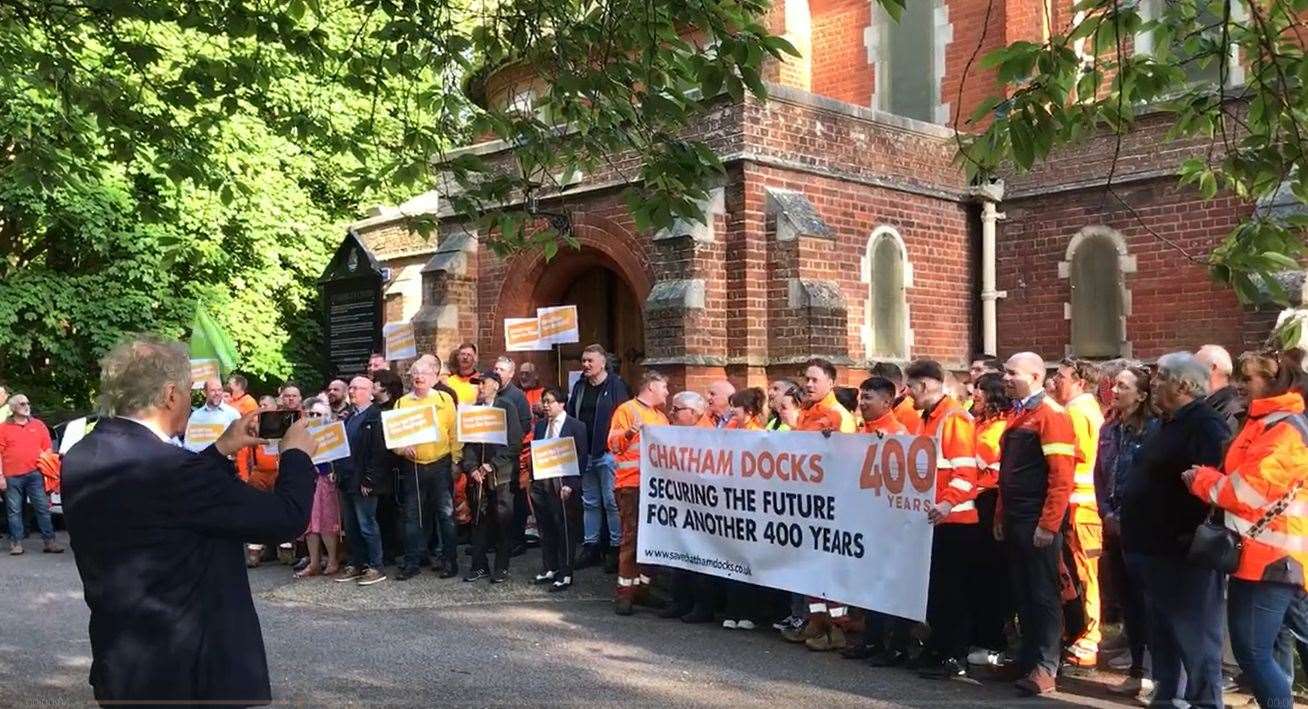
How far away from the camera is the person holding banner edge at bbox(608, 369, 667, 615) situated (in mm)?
9766

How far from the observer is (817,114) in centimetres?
1432

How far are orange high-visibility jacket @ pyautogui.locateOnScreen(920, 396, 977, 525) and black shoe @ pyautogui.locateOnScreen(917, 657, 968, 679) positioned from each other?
2.91ft

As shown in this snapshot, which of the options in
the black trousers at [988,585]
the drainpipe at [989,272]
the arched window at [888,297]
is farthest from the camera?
the drainpipe at [989,272]

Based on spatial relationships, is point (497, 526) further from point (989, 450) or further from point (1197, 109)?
point (1197, 109)

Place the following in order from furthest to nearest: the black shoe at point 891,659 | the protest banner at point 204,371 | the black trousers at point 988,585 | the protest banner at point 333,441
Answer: the protest banner at point 204,371
the protest banner at point 333,441
the black shoe at point 891,659
the black trousers at point 988,585

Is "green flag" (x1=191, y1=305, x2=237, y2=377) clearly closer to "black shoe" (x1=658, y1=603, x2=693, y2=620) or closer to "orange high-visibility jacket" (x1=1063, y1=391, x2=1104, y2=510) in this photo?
"black shoe" (x1=658, y1=603, x2=693, y2=620)

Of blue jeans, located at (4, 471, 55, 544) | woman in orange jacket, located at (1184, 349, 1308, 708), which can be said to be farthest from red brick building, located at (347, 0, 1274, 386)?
woman in orange jacket, located at (1184, 349, 1308, 708)

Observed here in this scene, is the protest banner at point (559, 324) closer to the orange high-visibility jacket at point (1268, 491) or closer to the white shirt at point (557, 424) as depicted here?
the white shirt at point (557, 424)

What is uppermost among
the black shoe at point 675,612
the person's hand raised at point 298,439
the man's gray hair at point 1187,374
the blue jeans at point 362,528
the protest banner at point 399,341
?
the protest banner at point 399,341

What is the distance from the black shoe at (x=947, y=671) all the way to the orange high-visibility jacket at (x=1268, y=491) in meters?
2.44

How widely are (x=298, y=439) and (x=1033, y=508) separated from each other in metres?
4.54

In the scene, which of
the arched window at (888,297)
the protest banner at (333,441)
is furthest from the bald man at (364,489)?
the arched window at (888,297)

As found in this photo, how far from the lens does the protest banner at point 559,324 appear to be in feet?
42.2

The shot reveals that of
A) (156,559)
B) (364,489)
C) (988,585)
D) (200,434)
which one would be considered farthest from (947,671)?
(200,434)
